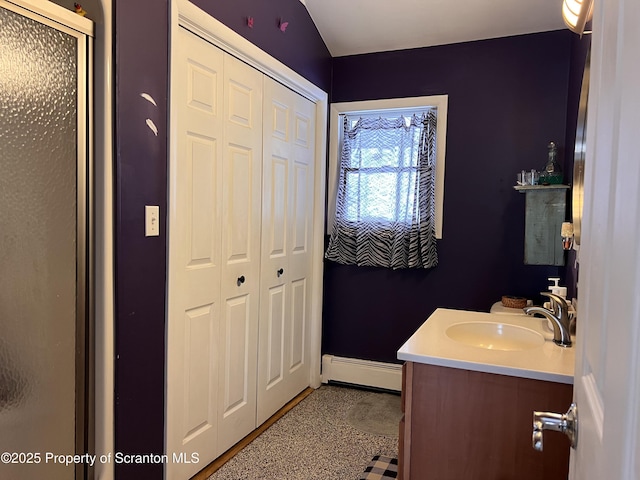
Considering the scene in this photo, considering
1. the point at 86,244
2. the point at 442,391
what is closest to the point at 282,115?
the point at 86,244

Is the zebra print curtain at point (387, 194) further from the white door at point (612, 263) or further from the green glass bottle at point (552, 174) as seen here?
the white door at point (612, 263)

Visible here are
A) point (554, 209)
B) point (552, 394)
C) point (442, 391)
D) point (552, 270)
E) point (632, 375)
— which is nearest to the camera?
point (632, 375)

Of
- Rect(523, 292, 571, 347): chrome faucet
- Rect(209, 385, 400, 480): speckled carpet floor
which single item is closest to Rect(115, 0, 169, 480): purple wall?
Rect(209, 385, 400, 480): speckled carpet floor

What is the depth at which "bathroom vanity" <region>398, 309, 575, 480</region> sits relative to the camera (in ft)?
4.41

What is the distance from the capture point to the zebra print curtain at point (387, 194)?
300cm

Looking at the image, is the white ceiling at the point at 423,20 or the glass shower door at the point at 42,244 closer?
the glass shower door at the point at 42,244

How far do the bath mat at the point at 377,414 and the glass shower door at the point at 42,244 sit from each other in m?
1.59

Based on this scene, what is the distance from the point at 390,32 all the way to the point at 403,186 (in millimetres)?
976

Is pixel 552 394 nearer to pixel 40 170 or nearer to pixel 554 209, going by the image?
pixel 554 209

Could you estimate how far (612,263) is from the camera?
0.56 meters

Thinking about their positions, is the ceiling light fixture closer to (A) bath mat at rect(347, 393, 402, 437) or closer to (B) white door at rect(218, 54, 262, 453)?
(B) white door at rect(218, 54, 262, 453)

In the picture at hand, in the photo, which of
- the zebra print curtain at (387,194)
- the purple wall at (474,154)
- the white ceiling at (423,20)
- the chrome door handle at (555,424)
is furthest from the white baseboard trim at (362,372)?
the chrome door handle at (555,424)

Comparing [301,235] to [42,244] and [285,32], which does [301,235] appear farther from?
[42,244]

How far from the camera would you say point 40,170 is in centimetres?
140
